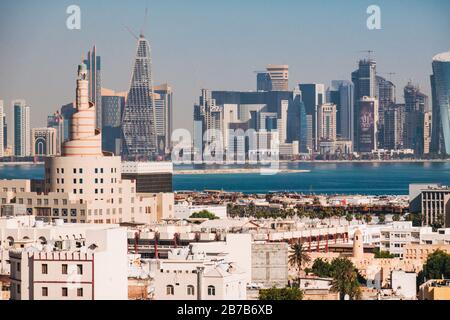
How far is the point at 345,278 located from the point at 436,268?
5.93 ft

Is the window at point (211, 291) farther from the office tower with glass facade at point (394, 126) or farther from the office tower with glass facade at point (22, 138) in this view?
the office tower with glass facade at point (394, 126)

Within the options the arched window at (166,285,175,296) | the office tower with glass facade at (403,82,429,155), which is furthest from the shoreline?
the arched window at (166,285,175,296)

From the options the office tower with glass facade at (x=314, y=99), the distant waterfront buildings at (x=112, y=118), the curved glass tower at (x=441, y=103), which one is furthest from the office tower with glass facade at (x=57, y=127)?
the office tower with glass facade at (x=314, y=99)

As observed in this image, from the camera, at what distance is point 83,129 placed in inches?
977

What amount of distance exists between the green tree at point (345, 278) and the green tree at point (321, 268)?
6 cm

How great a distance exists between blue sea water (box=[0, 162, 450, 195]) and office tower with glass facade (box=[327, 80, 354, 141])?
541 cm

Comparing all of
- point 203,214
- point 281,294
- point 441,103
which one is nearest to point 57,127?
point 441,103

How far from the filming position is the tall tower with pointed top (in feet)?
301

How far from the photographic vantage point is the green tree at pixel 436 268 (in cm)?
1689

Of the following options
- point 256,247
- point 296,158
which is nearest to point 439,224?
point 256,247

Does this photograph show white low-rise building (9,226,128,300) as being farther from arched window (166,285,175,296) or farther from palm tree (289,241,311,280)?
palm tree (289,241,311,280)

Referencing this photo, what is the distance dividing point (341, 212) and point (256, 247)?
2429 centimetres

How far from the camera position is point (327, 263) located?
18.6 meters
